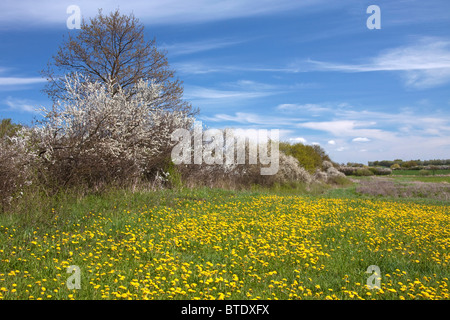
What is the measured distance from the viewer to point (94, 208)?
10.3 meters

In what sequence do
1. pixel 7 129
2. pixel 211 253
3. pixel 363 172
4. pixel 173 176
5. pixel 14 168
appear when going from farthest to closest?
1. pixel 363 172
2. pixel 173 176
3. pixel 7 129
4. pixel 14 168
5. pixel 211 253

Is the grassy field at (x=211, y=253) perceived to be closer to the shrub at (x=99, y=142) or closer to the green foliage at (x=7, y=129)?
the shrub at (x=99, y=142)

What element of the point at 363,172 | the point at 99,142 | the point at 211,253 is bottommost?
the point at 211,253

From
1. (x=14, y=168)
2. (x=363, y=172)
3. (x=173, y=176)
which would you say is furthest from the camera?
(x=363, y=172)

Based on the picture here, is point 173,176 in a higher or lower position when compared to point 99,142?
lower

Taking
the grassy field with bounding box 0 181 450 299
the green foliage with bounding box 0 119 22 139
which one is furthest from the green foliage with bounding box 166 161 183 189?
the green foliage with bounding box 0 119 22 139

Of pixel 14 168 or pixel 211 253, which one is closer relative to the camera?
pixel 211 253

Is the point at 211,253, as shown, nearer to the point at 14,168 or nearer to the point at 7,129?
the point at 14,168

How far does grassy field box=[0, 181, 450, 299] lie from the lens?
5195mm

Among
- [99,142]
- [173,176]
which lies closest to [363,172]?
[173,176]

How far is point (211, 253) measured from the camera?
6.95m

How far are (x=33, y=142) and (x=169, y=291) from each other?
9.73 metres

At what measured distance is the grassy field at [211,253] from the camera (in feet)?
17.0
